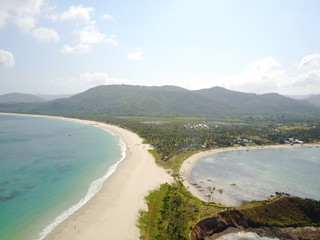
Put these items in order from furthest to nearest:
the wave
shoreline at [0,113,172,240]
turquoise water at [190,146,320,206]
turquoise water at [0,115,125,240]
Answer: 1. turquoise water at [190,146,320,206]
2. turquoise water at [0,115,125,240]
3. shoreline at [0,113,172,240]
4. the wave

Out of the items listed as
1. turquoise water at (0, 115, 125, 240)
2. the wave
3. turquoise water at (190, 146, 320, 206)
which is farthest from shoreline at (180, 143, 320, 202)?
turquoise water at (0, 115, 125, 240)

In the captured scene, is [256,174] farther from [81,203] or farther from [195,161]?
[81,203]

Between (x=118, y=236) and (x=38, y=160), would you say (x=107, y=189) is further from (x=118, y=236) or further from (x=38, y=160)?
(x=38, y=160)

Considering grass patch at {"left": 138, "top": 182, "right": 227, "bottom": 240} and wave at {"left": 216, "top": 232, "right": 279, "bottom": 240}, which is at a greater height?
grass patch at {"left": 138, "top": 182, "right": 227, "bottom": 240}

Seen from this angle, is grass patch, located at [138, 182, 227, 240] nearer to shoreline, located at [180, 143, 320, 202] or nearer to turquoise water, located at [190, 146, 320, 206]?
shoreline, located at [180, 143, 320, 202]

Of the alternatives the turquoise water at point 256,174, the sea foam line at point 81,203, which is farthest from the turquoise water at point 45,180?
the turquoise water at point 256,174

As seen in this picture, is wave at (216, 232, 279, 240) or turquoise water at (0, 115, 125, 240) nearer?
wave at (216, 232, 279, 240)
